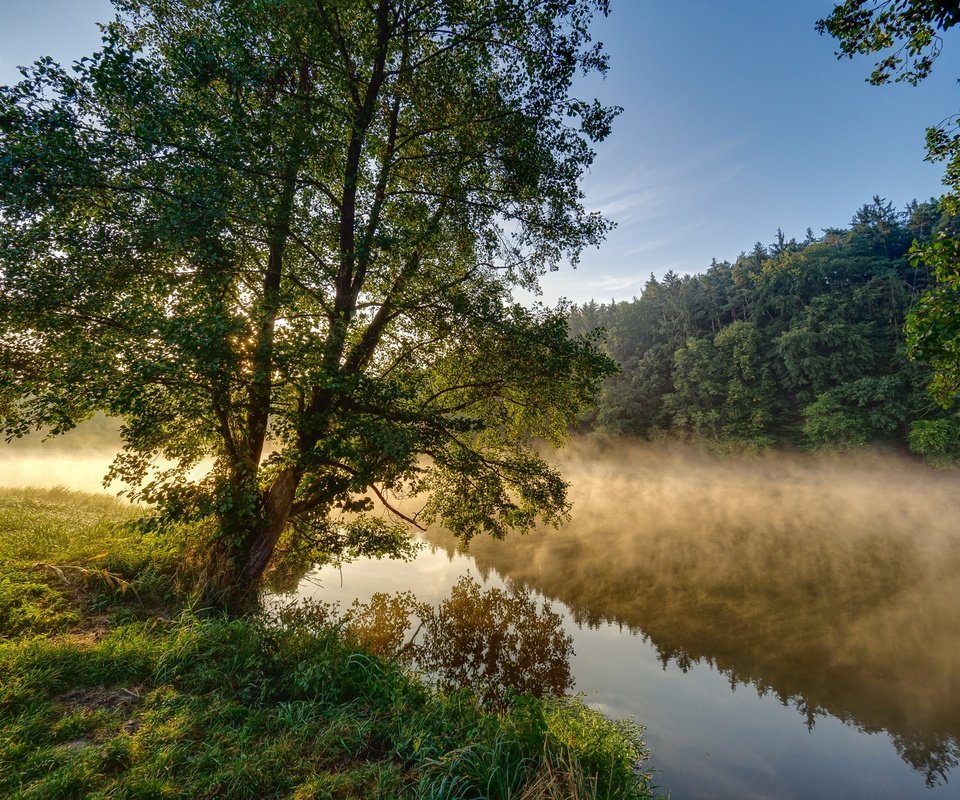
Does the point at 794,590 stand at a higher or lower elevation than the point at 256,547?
lower

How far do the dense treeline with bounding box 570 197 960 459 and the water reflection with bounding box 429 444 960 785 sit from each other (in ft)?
24.0

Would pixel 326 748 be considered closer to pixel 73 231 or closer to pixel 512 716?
pixel 512 716

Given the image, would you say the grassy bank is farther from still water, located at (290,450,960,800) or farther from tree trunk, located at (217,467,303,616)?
still water, located at (290,450,960,800)

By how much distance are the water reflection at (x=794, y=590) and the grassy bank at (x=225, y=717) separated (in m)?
4.52

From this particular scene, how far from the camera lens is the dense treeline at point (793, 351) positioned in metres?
32.6

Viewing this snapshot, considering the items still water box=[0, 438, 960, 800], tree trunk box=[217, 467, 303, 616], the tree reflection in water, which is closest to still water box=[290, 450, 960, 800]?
still water box=[0, 438, 960, 800]

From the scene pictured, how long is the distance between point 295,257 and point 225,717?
688 cm

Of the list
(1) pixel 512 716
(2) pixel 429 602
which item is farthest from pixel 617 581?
(1) pixel 512 716

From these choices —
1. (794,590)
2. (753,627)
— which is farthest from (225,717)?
(794,590)

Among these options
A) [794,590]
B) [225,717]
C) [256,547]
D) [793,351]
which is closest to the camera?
[225,717]

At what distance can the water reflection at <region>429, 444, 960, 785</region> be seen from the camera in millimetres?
7781

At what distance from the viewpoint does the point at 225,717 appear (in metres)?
3.97

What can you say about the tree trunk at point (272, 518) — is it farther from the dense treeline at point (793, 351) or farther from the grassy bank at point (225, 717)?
the dense treeline at point (793, 351)

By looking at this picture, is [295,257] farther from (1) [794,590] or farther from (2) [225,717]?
(1) [794,590]
